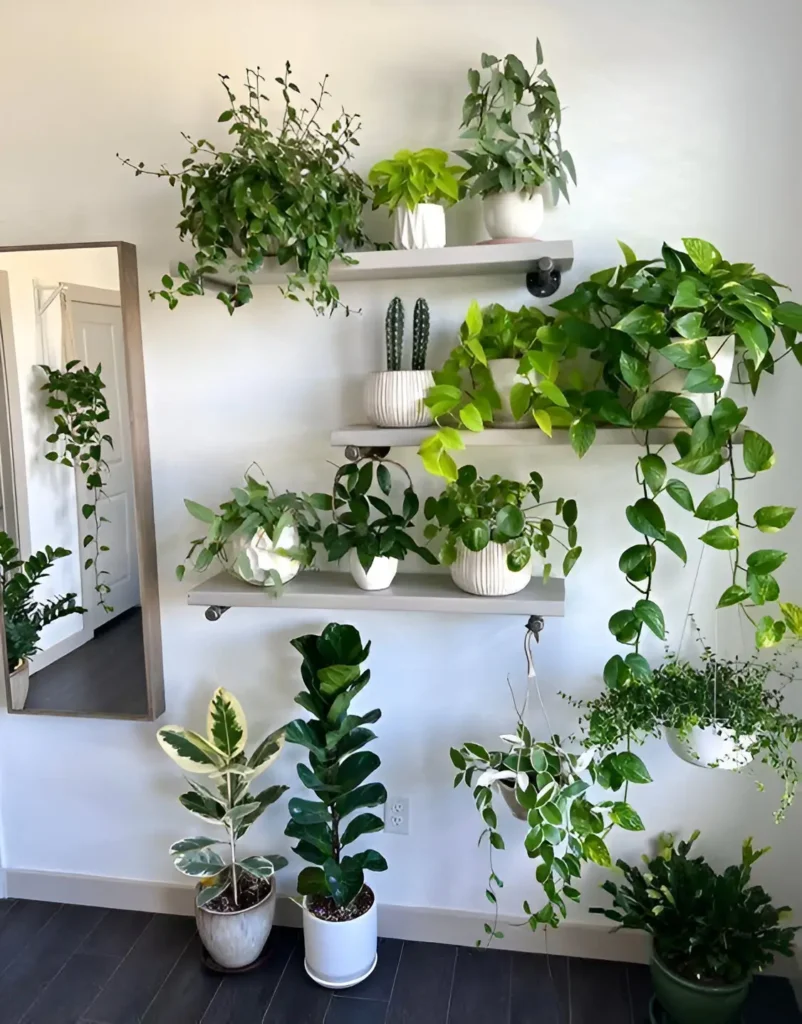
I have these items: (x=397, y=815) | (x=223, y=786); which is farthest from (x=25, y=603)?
(x=397, y=815)

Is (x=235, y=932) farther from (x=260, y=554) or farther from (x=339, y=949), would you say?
(x=260, y=554)

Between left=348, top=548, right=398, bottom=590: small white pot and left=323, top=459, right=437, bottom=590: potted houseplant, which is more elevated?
left=323, top=459, right=437, bottom=590: potted houseplant

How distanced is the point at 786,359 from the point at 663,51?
671 mm

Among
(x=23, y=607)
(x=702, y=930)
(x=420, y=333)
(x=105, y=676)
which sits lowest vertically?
(x=702, y=930)

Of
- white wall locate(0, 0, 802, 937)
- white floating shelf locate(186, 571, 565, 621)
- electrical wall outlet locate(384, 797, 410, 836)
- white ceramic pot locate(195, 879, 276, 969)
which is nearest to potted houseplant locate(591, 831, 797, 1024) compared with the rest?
white wall locate(0, 0, 802, 937)

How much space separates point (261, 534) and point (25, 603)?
749mm

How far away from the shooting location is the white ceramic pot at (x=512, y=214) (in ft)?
5.34

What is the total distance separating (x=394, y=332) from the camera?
1.72 meters

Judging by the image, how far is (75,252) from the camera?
6.23 ft

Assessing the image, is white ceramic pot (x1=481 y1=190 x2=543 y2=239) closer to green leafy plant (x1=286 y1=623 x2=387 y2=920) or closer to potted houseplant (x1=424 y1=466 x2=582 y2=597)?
potted houseplant (x1=424 y1=466 x2=582 y2=597)

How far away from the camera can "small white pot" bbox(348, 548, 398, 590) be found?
1.73m

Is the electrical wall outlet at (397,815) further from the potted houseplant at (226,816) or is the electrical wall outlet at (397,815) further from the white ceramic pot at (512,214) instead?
the white ceramic pot at (512,214)

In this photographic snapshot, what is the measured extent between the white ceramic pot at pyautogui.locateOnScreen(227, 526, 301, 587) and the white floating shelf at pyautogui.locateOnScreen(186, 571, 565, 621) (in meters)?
0.04

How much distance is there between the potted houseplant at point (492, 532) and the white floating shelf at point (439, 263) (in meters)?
0.41
